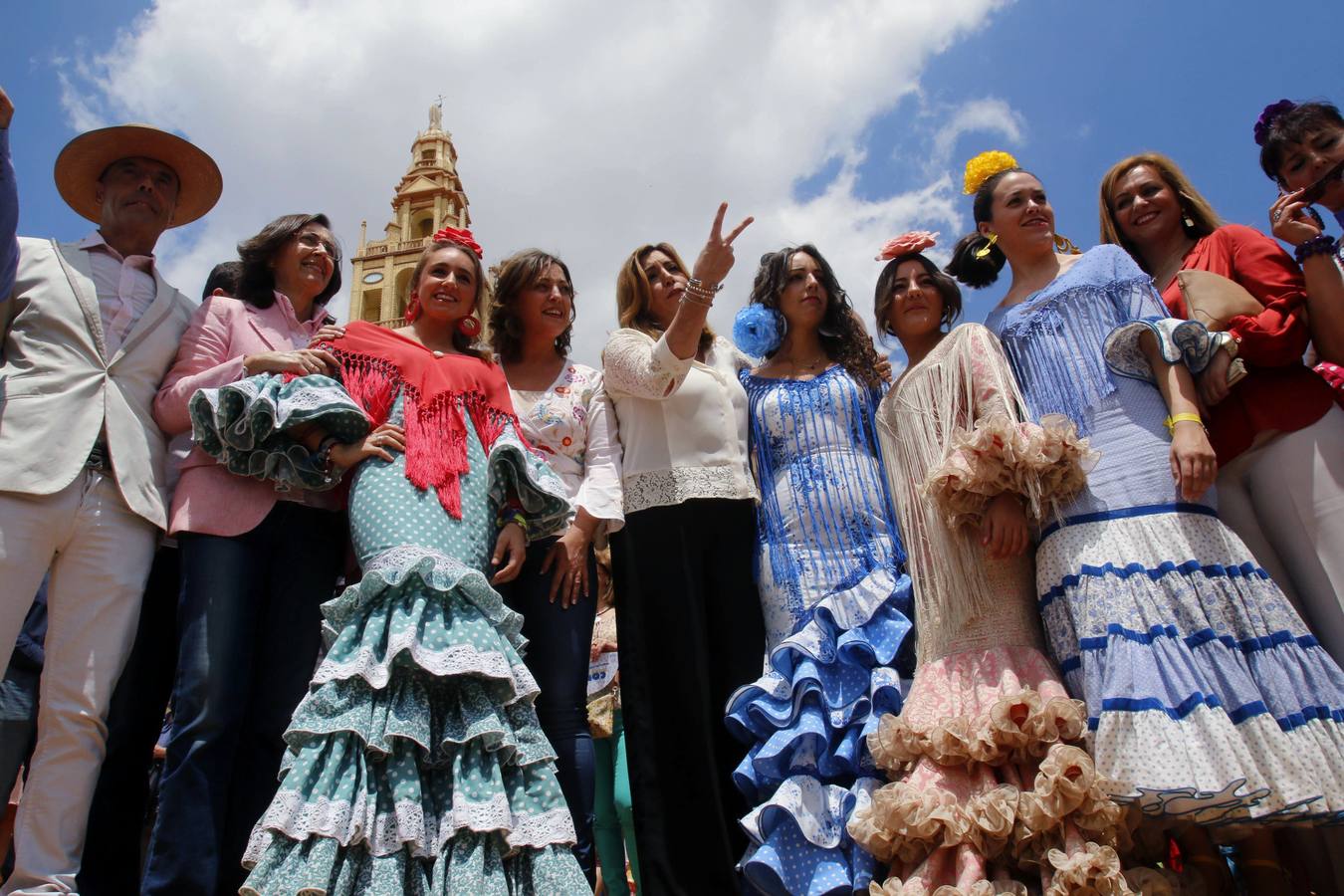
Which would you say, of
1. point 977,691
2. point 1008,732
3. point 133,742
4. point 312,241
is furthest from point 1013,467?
point 133,742

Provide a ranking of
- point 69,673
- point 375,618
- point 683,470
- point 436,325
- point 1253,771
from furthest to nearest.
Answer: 1. point 436,325
2. point 683,470
3. point 69,673
4. point 375,618
5. point 1253,771

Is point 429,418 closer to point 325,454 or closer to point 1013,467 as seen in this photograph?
point 325,454

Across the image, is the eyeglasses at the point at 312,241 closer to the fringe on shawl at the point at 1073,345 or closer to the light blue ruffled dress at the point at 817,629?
the light blue ruffled dress at the point at 817,629

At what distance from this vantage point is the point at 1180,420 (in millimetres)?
2943

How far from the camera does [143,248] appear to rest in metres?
3.77

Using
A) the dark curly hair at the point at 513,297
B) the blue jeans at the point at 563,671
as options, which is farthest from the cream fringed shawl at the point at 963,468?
the dark curly hair at the point at 513,297

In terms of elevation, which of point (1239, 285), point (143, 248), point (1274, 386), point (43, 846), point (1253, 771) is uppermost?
point (143, 248)

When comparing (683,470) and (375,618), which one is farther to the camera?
(683,470)

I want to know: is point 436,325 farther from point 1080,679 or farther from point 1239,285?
point 1239,285

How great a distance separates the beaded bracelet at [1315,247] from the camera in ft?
10.6

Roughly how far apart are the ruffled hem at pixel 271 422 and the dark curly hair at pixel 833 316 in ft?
5.92

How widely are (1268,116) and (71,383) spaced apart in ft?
15.3

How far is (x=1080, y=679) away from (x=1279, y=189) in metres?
2.32

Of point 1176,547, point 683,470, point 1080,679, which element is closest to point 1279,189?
point 1176,547
